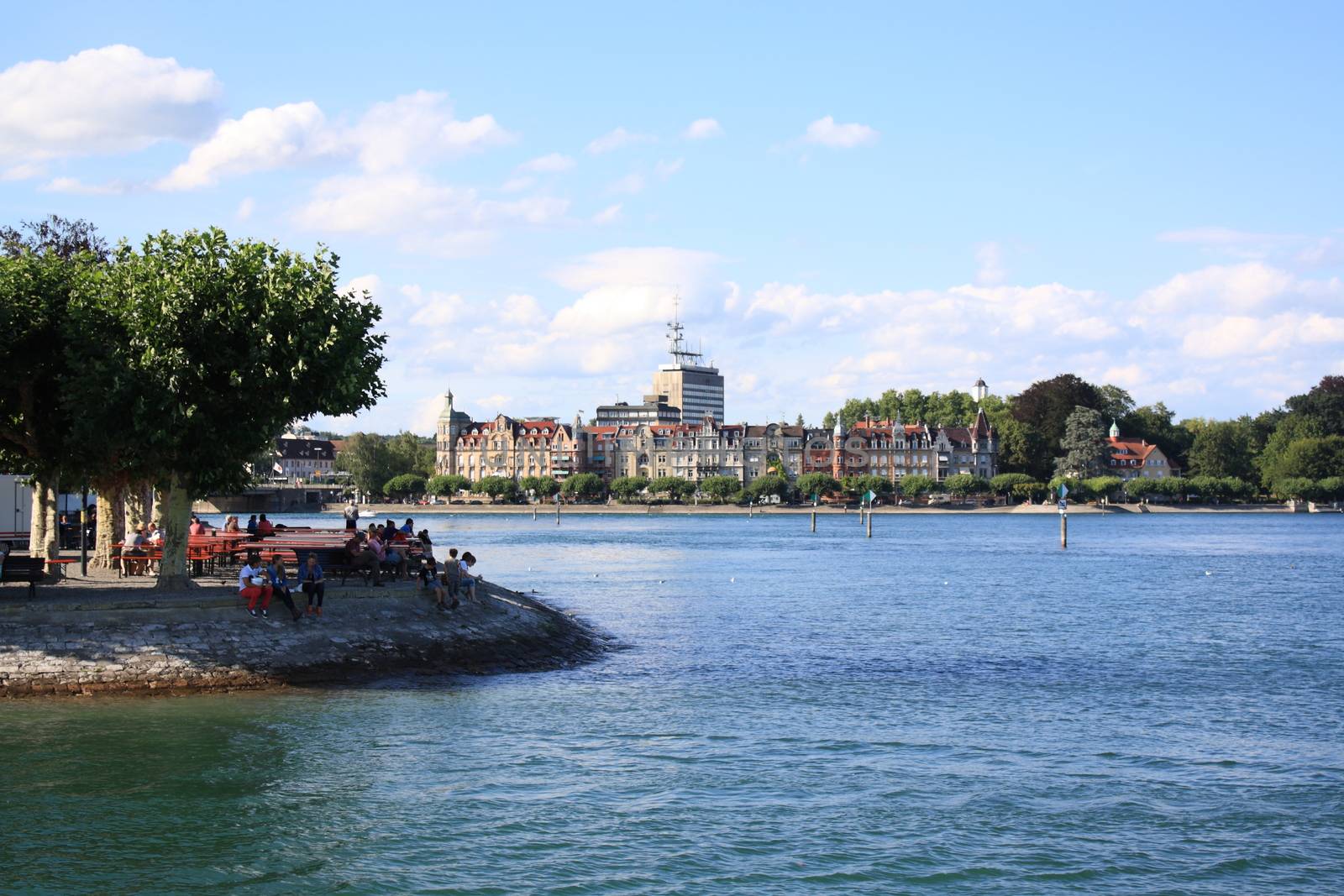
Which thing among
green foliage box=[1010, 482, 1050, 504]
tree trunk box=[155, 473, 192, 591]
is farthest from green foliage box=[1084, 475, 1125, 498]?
tree trunk box=[155, 473, 192, 591]

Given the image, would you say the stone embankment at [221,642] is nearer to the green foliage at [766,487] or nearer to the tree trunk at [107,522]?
the tree trunk at [107,522]

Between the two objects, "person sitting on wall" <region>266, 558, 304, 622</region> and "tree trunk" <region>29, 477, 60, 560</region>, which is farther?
"tree trunk" <region>29, 477, 60, 560</region>

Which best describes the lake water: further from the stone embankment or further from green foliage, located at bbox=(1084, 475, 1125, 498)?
green foliage, located at bbox=(1084, 475, 1125, 498)

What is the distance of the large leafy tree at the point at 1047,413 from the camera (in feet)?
631

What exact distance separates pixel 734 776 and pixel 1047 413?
180965mm

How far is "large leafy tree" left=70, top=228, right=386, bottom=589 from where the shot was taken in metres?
29.4

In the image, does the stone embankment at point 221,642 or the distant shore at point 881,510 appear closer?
the stone embankment at point 221,642

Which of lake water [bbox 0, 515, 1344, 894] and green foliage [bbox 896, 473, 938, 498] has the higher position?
green foliage [bbox 896, 473, 938, 498]

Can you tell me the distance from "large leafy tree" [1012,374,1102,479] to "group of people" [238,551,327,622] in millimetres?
172569

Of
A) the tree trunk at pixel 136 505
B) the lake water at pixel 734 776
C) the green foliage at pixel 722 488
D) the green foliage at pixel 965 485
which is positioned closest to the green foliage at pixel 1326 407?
the green foliage at pixel 965 485

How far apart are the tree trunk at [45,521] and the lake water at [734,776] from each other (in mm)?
10087

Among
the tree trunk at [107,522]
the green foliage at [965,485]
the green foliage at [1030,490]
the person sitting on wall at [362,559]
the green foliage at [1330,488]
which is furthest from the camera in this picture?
the green foliage at [965,485]

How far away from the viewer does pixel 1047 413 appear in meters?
194

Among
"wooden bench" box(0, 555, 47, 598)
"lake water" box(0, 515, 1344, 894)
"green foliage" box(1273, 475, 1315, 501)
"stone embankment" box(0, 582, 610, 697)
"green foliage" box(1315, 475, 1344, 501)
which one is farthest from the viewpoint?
"green foliage" box(1273, 475, 1315, 501)
